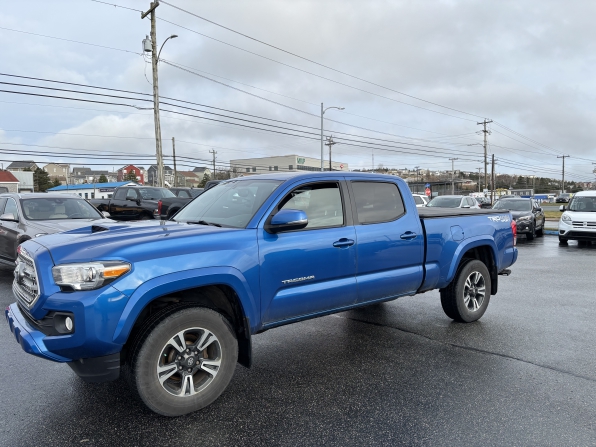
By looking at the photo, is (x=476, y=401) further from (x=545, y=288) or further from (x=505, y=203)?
(x=505, y=203)

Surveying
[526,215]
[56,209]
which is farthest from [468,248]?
[526,215]

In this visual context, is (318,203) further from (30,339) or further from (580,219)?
(580,219)

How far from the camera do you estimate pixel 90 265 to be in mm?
2943

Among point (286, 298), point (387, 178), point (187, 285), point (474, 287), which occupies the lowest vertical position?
point (474, 287)

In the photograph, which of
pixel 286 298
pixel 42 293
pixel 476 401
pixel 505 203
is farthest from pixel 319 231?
pixel 505 203

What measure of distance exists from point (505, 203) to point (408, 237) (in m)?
16.4

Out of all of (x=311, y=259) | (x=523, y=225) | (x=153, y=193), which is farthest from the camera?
(x=153, y=193)

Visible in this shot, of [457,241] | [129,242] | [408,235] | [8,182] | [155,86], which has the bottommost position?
[457,241]

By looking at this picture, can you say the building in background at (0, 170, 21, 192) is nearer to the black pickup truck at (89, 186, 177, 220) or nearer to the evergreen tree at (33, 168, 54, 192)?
the evergreen tree at (33, 168, 54, 192)

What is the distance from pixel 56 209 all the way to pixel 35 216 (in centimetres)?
41

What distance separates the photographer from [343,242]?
4098 mm

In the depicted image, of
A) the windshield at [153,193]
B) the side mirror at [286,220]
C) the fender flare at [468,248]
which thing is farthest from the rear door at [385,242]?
the windshield at [153,193]

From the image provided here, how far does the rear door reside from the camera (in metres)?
4.30

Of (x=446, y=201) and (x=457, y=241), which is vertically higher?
(x=446, y=201)
